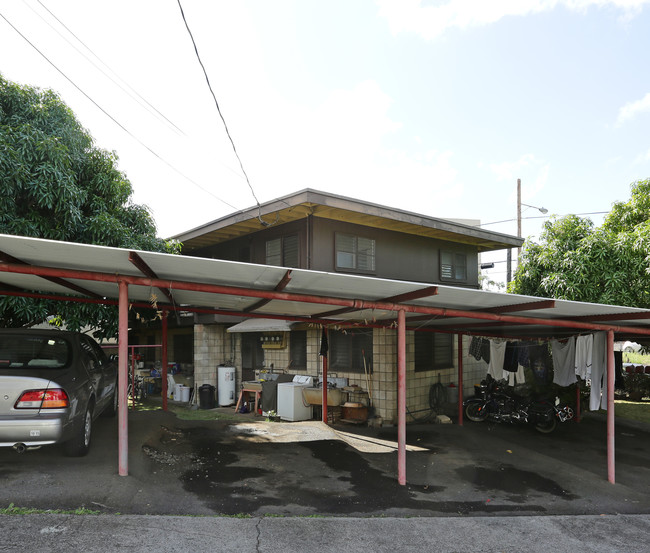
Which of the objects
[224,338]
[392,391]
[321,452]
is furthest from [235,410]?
[321,452]

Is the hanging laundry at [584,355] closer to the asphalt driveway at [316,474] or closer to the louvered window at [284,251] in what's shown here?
the asphalt driveway at [316,474]

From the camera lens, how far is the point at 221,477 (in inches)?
245

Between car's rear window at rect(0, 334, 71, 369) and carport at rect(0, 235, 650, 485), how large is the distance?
0.84 m

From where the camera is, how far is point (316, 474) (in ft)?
21.9

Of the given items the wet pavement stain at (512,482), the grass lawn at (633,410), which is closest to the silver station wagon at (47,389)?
the wet pavement stain at (512,482)

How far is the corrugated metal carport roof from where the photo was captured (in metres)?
4.89

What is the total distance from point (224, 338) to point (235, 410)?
2.73m

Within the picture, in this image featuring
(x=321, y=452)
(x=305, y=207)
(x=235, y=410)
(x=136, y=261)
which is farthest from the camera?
(x=235, y=410)

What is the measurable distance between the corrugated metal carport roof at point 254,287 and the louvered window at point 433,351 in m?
4.86

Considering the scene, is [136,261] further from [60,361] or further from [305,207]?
[305,207]

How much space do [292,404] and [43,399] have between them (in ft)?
24.8

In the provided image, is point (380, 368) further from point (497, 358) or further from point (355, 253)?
point (355, 253)

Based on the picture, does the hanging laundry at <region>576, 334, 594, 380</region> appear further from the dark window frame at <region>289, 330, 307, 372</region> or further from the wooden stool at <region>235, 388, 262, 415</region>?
the wooden stool at <region>235, 388, 262, 415</region>

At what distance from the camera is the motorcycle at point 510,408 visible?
10977mm
